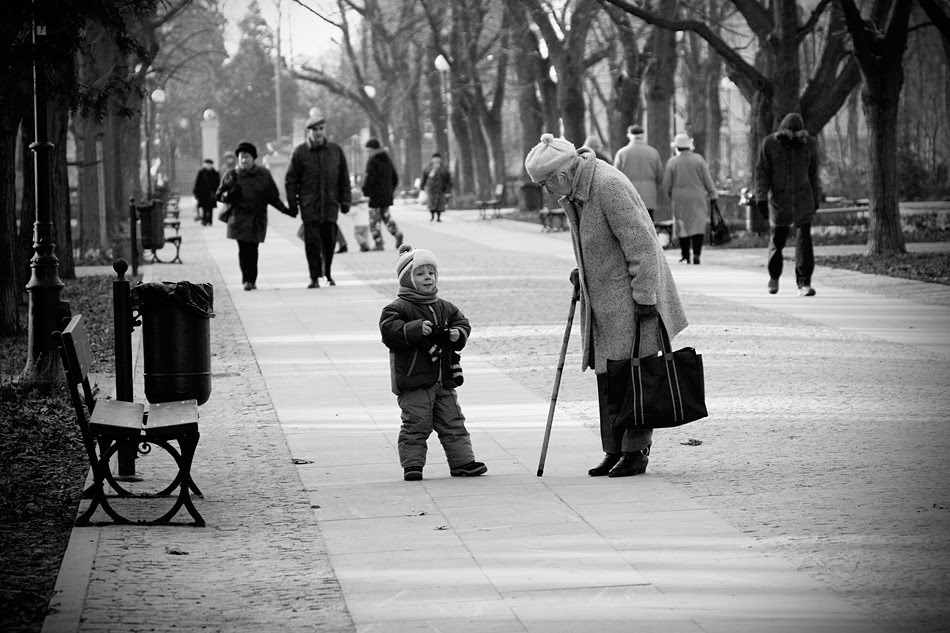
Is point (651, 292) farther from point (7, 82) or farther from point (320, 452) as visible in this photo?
point (7, 82)

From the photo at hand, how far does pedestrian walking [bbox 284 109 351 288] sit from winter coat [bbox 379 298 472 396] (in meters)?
10.2

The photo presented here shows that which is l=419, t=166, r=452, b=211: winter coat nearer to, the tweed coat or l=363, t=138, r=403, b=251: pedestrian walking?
l=363, t=138, r=403, b=251: pedestrian walking

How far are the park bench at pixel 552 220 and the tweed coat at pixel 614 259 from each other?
2420 centimetres

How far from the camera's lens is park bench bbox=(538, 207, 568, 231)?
1243 inches

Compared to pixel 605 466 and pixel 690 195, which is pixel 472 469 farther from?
pixel 690 195

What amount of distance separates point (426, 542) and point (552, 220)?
26.3 m

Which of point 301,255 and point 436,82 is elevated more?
point 436,82

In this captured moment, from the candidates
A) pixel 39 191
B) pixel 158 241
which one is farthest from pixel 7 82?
pixel 158 241

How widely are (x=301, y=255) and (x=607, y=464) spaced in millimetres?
17879

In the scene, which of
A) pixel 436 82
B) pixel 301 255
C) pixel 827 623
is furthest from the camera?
pixel 436 82

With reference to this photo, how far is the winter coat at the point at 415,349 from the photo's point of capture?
7.19 m

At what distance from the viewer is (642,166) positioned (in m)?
21.0

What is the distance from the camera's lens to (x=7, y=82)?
43.8ft

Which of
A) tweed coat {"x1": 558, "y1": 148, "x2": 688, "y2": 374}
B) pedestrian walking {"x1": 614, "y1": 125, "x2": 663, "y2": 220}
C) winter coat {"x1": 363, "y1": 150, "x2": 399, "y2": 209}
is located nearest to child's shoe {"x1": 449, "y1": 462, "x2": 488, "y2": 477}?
tweed coat {"x1": 558, "y1": 148, "x2": 688, "y2": 374}
